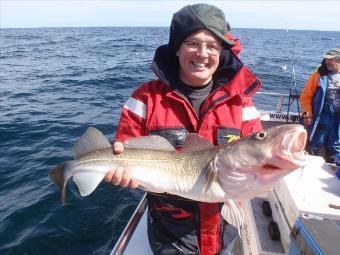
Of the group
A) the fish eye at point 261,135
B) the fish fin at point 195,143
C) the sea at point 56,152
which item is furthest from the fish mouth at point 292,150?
the sea at point 56,152

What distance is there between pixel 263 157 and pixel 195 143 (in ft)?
2.37

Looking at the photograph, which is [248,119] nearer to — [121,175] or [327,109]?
[121,175]

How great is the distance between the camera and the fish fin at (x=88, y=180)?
3297 mm

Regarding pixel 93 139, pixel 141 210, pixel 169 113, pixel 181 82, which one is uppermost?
pixel 181 82

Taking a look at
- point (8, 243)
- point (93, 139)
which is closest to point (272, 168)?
point (93, 139)

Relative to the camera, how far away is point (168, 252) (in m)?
3.41

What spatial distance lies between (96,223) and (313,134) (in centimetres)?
525

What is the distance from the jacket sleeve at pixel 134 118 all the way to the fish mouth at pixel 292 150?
5.09 feet

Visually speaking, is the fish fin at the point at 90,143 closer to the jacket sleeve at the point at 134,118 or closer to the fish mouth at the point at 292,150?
the jacket sleeve at the point at 134,118

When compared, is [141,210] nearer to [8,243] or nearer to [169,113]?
[169,113]

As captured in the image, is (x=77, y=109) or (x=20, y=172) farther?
(x=77, y=109)

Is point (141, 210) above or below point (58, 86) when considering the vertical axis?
above

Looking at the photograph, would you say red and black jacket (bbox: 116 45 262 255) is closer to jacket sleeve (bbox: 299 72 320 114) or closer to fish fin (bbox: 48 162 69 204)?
fish fin (bbox: 48 162 69 204)

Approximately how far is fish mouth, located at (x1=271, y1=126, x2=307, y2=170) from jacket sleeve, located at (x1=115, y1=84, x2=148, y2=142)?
155 centimetres
